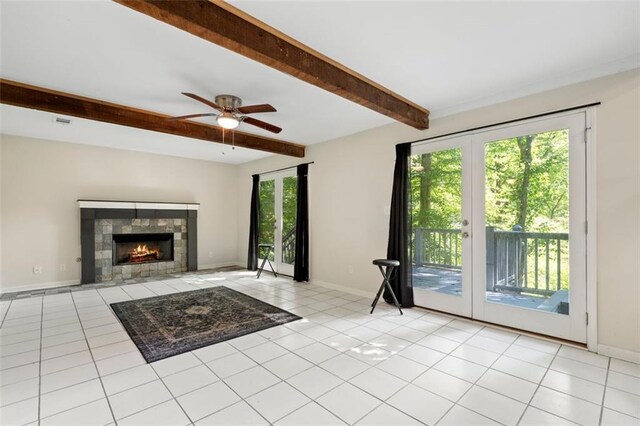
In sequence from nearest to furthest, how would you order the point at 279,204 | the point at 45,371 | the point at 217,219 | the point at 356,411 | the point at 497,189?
1. the point at 356,411
2. the point at 45,371
3. the point at 497,189
4. the point at 279,204
5. the point at 217,219

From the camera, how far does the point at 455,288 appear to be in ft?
11.8

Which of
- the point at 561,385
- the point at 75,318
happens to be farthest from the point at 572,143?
the point at 75,318

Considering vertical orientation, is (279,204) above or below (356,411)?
above

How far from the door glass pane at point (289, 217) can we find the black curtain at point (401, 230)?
2.39 metres

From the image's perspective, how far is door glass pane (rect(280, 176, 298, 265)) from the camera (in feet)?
19.7

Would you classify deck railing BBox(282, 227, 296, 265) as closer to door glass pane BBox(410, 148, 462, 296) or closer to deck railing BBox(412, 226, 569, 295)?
door glass pane BBox(410, 148, 462, 296)

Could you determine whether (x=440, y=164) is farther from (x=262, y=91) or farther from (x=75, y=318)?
(x=75, y=318)

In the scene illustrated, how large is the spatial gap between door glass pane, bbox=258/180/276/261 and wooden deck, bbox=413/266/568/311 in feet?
11.4

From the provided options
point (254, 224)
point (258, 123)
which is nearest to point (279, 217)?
point (254, 224)

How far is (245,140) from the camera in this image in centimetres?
495

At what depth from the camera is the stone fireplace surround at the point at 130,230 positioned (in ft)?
17.7

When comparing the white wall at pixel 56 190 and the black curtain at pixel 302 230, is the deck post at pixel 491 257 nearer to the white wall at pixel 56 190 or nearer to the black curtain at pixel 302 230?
the black curtain at pixel 302 230

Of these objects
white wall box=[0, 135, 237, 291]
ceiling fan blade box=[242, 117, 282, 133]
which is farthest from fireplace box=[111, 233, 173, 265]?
ceiling fan blade box=[242, 117, 282, 133]

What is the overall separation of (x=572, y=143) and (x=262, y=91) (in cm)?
309
